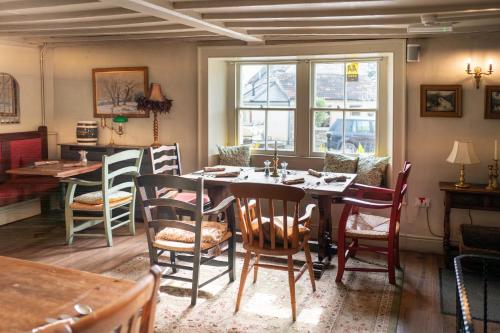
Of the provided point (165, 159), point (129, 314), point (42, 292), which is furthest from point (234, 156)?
point (129, 314)

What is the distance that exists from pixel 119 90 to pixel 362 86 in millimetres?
2960

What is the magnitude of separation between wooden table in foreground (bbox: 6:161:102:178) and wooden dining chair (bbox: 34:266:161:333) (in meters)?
4.04

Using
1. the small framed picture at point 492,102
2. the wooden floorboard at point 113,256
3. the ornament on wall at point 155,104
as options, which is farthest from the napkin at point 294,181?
the ornament on wall at point 155,104

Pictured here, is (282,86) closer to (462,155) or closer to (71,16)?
(462,155)

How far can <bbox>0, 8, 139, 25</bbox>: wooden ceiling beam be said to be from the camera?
4.14 m

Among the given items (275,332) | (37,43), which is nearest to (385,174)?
(275,332)

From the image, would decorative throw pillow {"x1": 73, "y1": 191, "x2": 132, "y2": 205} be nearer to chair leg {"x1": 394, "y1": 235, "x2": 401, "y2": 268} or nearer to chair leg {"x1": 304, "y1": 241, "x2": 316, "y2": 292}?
chair leg {"x1": 304, "y1": 241, "x2": 316, "y2": 292}

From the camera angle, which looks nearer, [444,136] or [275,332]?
[275,332]

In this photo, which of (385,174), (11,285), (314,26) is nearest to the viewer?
(11,285)

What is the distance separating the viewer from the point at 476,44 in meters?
4.71

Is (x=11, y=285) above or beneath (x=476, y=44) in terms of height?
beneath

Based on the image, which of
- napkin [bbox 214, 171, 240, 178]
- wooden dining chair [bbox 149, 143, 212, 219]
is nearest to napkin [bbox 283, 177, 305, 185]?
napkin [bbox 214, 171, 240, 178]

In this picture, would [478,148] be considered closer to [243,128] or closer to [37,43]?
[243,128]

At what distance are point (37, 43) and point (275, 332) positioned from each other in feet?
16.3
